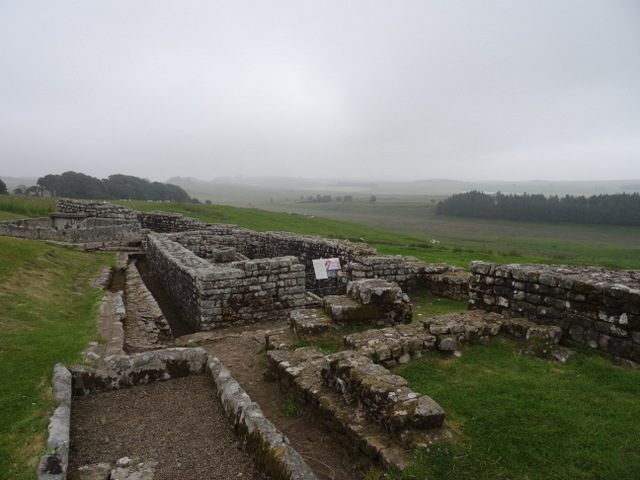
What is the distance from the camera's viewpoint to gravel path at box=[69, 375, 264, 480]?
159 inches

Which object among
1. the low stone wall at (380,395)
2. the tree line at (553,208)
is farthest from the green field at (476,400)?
the tree line at (553,208)

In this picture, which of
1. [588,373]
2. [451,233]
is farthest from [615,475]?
[451,233]

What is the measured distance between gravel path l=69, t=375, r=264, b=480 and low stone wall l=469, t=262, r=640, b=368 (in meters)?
5.10

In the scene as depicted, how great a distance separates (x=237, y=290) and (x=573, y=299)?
6750 mm

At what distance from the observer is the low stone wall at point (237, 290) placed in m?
8.90

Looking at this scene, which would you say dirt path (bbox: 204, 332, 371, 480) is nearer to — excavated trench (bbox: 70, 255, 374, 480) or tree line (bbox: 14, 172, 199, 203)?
excavated trench (bbox: 70, 255, 374, 480)

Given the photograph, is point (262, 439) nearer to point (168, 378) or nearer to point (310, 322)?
point (168, 378)

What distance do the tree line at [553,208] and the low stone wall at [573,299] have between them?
60462mm

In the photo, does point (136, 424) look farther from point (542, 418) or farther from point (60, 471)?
point (542, 418)

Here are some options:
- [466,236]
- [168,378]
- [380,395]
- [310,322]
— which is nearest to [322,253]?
[310,322]

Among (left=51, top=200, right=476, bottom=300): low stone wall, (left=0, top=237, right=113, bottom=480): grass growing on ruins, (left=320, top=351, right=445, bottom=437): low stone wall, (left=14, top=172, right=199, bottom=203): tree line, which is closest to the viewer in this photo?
(left=0, top=237, right=113, bottom=480): grass growing on ruins

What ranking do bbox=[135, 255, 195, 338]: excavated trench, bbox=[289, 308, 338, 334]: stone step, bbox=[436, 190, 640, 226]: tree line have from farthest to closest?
bbox=[436, 190, 640, 226]: tree line < bbox=[135, 255, 195, 338]: excavated trench < bbox=[289, 308, 338, 334]: stone step

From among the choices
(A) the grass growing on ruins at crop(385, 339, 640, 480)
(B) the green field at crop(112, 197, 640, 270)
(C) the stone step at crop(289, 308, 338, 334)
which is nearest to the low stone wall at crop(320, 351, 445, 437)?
(A) the grass growing on ruins at crop(385, 339, 640, 480)

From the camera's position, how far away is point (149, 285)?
13305mm
